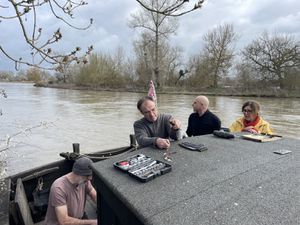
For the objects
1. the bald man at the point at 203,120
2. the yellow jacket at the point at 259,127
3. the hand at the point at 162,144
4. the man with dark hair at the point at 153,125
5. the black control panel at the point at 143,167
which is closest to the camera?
the black control panel at the point at 143,167

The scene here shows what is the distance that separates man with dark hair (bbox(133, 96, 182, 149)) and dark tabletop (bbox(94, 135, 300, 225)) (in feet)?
1.39

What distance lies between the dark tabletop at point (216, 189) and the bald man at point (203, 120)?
131cm

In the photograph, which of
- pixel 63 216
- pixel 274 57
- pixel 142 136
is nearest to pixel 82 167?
pixel 63 216

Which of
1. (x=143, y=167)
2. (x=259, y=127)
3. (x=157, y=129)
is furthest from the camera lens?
(x=259, y=127)

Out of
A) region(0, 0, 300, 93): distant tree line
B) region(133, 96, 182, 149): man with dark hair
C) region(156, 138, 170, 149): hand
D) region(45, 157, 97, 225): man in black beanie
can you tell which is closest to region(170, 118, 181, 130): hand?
region(133, 96, 182, 149): man with dark hair

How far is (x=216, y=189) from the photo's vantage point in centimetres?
118

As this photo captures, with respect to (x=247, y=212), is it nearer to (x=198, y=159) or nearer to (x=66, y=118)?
(x=198, y=159)

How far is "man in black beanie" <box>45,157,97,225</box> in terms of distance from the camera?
6.28 feet

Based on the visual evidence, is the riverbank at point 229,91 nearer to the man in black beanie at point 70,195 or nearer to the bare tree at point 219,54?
the bare tree at point 219,54

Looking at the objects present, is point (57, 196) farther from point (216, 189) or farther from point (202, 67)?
point (202, 67)

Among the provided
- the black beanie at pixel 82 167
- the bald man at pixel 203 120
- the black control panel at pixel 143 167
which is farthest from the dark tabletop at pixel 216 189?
the bald man at pixel 203 120

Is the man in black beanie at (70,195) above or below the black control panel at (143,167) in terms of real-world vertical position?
below

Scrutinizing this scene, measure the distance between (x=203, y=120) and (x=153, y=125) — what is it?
Answer: 1.04 m

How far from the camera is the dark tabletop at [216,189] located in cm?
98
